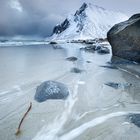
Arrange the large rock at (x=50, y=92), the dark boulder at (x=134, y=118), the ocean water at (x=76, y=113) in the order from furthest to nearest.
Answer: the large rock at (x=50, y=92) < the dark boulder at (x=134, y=118) < the ocean water at (x=76, y=113)

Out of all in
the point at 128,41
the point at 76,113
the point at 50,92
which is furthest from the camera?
the point at 128,41

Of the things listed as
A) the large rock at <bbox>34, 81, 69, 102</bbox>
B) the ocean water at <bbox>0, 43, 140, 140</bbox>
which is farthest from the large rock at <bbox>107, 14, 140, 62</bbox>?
the large rock at <bbox>34, 81, 69, 102</bbox>

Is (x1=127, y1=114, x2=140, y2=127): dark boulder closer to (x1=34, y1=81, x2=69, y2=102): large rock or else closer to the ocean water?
the ocean water

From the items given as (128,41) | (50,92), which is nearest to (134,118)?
(50,92)

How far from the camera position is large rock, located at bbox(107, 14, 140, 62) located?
12305 millimetres

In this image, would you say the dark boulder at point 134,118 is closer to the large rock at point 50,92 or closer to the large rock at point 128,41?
the large rock at point 50,92

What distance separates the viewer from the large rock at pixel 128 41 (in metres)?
12.3

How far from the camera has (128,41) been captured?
1292 centimetres

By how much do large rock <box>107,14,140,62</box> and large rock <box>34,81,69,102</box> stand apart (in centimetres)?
850

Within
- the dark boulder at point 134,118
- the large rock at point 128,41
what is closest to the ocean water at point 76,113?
the dark boulder at point 134,118

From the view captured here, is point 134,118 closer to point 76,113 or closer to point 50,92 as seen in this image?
point 76,113

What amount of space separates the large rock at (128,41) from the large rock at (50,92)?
8.50 meters

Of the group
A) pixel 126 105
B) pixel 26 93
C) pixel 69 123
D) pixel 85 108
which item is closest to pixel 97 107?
pixel 85 108

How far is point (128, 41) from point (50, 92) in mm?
9541
